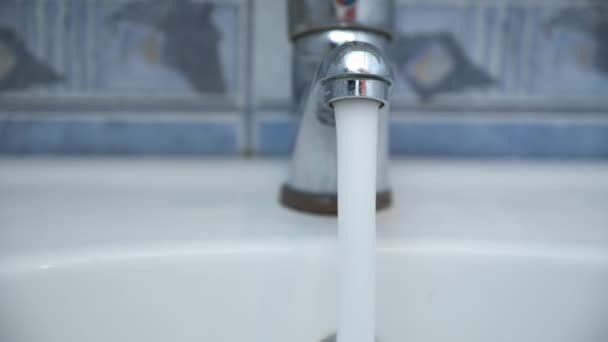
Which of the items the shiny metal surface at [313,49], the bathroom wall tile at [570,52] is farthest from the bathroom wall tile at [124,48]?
the bathroom wall tile at [570,52]

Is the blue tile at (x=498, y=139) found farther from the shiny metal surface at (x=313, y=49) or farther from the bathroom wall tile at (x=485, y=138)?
the shiny metal surface at (x=313, y=49)

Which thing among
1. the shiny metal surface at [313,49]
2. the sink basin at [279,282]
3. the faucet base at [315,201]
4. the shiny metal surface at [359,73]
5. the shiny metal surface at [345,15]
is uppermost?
the shiny metal surface at [345,15]

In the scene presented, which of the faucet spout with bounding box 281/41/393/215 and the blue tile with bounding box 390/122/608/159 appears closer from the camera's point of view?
the faucet spout with bounding box 281/41/393/215

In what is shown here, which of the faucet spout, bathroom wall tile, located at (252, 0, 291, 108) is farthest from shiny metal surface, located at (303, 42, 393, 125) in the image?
bathroom wall tile, located at (252, 0, 291, 108)

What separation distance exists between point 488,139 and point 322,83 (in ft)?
0.81

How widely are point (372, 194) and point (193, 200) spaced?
0.50 feet

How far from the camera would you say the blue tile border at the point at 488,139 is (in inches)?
14.0

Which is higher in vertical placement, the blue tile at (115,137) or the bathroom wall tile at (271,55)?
the bathroom wall tile at (271,55)

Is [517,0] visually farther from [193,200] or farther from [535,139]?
[193,200]

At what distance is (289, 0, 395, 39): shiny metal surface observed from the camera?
Answer: 20 cm

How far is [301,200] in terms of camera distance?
0.77ft

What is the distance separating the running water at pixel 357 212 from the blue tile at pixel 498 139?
20 cm

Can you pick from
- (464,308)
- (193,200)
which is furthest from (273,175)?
(464,308)

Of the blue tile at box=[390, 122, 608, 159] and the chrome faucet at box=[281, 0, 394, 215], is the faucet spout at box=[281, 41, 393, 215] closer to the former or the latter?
the chrome faucet at box=[281, 0, 394, 215]
